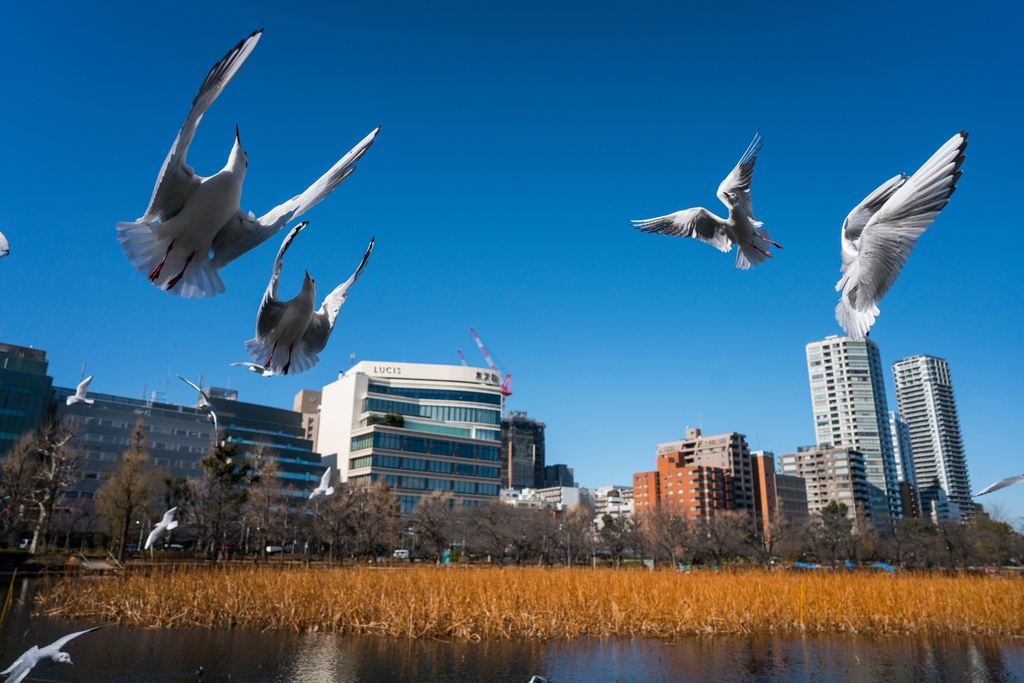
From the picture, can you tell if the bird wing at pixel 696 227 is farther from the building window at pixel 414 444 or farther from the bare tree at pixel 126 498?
the building window at pixel 414 444

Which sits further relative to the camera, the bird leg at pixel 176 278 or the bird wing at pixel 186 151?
the bird leg at pixel 176 278

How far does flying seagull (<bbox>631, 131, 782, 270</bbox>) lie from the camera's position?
6133mm

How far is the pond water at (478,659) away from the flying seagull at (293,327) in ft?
Answer: 24.7

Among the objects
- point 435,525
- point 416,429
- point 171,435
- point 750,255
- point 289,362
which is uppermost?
point 416,429

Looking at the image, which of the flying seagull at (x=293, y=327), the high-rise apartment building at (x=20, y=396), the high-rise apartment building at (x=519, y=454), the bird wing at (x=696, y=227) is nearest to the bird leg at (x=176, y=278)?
the flying seagull at (x=293, y=327)

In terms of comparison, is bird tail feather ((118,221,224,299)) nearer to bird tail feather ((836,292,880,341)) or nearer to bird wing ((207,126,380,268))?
bird wing ((207,126,380,268))

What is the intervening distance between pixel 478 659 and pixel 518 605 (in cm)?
272

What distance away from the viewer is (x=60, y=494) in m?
37.3

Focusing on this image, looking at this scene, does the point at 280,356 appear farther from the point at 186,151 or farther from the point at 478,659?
the point at 478,659

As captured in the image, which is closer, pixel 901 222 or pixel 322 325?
pixel 901 222

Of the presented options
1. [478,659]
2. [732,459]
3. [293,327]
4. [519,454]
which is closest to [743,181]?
[293,327]

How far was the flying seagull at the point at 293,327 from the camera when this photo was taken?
428cm

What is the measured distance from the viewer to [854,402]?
157 m

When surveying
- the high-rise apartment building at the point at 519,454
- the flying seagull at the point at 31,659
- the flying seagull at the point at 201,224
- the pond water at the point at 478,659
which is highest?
the high-rise apartment building at the point at 519,454
